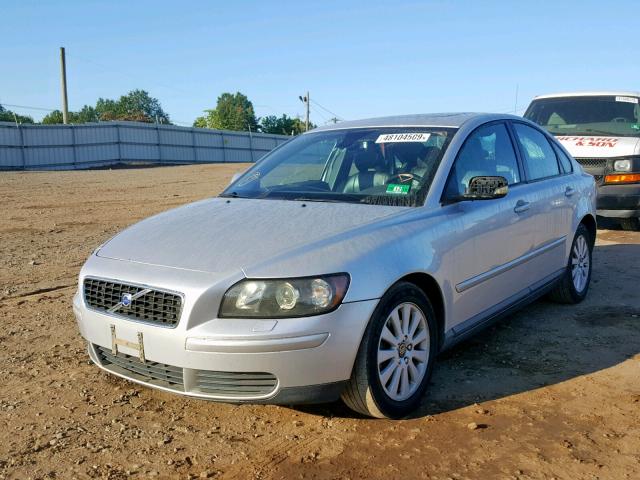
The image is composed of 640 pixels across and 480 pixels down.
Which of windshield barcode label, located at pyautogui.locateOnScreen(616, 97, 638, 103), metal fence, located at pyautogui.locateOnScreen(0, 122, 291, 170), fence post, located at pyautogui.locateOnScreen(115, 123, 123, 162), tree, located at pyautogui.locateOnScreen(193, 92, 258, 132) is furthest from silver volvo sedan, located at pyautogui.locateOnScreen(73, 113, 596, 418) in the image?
tree, located at pyautogui.locateOnScreen(193, 92, 258, 132)

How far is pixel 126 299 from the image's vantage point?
3.19 meters

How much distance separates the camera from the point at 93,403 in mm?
3643

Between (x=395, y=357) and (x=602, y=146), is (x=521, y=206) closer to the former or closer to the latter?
(x=395, y=357)

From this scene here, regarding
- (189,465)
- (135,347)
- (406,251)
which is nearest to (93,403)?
(135,347)

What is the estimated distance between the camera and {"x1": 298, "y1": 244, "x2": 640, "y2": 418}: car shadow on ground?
3783 mm

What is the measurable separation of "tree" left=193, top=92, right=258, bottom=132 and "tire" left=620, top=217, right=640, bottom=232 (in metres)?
78.9

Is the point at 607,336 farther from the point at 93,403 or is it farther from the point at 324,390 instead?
the point at 93,403

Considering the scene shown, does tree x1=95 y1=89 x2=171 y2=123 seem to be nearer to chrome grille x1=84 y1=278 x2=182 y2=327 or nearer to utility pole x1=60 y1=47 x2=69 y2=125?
utility pole x1=60 y1=47 x2=69 y2=125

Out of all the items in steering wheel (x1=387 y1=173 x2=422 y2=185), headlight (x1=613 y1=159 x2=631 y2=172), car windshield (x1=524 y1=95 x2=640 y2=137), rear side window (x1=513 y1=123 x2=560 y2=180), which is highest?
car windshield (x1=524 y1=95 x2=640 y2=137)

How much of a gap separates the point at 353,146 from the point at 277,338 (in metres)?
1.92

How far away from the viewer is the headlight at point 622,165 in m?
8.84

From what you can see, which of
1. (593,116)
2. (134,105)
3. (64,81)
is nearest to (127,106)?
(134,105)

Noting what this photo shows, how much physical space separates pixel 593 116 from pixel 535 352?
634 cm

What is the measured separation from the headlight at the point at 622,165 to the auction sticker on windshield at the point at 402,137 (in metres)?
5.73
